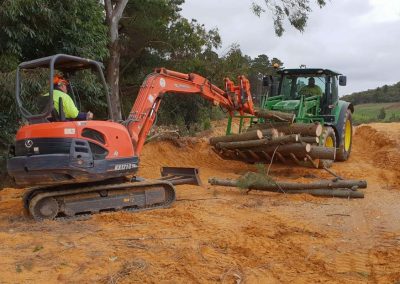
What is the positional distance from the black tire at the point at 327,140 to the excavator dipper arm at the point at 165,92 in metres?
1.97

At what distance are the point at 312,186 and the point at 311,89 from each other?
488 centimetres

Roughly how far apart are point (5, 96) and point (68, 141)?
150 inches

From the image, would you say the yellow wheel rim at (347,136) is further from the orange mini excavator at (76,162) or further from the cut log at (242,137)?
the orange mini excavator at (76,162)

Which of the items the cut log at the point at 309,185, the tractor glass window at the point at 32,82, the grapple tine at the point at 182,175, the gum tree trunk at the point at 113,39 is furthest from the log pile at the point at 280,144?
the gum tree trunk at the point at 113,39

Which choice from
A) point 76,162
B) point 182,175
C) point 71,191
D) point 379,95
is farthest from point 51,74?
point 379,95

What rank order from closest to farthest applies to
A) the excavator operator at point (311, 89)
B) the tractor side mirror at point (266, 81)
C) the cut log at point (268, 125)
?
the cut log at point (268, 125)
the excavator operator at point (311, 89)
the tractor side mirror at point (266, 81)

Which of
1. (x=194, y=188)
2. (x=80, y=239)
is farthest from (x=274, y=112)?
(x=80, y=239)

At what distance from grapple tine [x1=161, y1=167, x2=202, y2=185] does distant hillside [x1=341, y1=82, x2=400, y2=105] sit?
46.6 m

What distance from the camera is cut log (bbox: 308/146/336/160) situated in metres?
10.7

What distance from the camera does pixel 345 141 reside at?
14711 mm

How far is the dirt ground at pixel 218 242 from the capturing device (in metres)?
5.07

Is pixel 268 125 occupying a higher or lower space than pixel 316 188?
higher

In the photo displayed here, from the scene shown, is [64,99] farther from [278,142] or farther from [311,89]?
[311,89]

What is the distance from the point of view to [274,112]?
11773 millimetres
